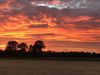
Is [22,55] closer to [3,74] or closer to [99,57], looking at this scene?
[99,57]

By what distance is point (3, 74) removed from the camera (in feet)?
289

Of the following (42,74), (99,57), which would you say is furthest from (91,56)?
(42,74)

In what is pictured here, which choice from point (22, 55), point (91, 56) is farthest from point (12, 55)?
point (91, 56)

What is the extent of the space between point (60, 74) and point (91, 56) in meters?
107

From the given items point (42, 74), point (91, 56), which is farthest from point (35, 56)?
point (42, 74)

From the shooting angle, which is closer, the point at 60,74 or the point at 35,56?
the point at 60,74

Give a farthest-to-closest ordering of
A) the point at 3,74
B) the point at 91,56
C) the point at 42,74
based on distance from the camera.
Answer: the point at 91,56
the point at 42,74
the point at 3,74

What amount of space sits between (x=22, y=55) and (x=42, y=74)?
344 ft

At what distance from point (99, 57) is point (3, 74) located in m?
115

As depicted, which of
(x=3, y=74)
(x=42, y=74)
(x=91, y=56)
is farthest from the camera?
(x=91, y=56)

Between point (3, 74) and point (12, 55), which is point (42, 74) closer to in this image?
point (3, 74)

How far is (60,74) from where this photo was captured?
92.1m

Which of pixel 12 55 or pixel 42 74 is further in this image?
pixel 12 55

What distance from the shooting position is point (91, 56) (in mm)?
198125
